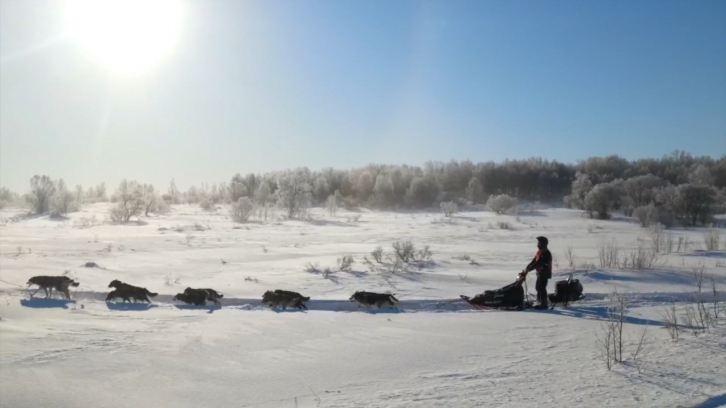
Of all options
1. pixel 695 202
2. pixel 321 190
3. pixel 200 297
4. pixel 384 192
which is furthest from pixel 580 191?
pixel 200 297

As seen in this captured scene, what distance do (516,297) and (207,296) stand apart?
6345 millimetres

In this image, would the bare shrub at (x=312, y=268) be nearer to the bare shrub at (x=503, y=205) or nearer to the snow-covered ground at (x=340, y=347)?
the snow-covered ground at (x=340, y=347)

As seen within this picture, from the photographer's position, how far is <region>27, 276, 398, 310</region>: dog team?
401 inches

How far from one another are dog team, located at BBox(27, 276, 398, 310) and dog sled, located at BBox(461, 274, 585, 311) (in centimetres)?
183

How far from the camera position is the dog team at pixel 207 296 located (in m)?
10.2

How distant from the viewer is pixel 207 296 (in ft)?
34.5

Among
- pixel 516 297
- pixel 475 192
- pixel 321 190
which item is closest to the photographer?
pixel 516 297

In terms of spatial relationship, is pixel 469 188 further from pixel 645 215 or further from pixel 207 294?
pixel 207 294

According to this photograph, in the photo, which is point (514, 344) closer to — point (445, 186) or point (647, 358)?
point (647, 358)

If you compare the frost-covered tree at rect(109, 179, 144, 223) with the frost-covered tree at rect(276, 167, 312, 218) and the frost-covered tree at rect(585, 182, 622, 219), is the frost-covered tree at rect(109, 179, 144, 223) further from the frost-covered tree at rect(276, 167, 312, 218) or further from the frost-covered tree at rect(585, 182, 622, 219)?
A: the frost-covered tree at rect(585, 182, 622, 219)

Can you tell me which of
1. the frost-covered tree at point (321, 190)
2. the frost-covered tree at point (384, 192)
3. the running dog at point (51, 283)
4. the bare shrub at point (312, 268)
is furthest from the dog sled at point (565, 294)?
the frost-covered tree at point (321, 190)

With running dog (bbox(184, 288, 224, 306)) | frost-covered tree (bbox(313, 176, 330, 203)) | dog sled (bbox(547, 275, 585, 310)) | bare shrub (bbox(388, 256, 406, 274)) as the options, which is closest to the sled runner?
dog sled (bbox(547, 275, 585, 310))

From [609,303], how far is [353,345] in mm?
6124

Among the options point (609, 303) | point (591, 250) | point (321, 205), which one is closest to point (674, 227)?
point (591, 250)
